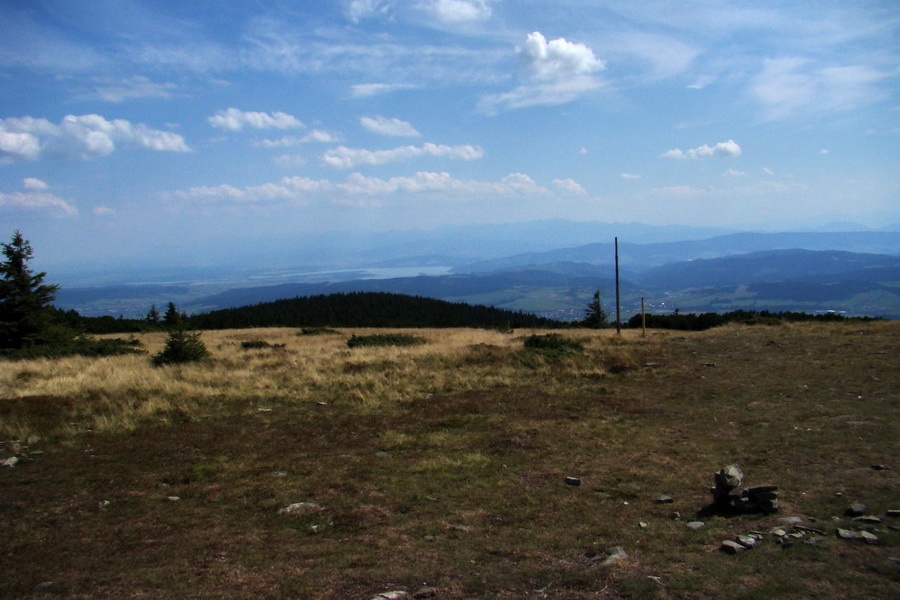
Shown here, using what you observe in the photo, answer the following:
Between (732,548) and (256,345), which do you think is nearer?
(732,548)

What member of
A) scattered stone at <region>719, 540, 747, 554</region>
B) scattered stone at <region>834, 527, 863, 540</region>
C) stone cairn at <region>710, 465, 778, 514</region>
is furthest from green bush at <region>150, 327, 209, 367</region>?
scattered stone at <region>834, 527, 863, 540</region>

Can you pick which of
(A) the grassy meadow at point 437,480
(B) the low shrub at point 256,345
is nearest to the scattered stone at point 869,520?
(A) the grassy meadow at point 437,480

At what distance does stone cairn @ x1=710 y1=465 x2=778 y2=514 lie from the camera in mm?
5719

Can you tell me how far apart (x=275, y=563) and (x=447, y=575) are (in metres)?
1.69

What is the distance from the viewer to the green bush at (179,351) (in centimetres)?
1703

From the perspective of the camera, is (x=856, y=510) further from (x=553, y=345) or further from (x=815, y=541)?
(x=553, y=345)

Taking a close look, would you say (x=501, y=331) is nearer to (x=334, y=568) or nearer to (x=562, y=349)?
(x=562, y=349)

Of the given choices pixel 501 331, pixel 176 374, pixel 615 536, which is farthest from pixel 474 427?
pixel 501 331

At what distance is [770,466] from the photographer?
740 centimetres

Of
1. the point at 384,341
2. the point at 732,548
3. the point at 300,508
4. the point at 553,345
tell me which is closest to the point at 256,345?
the point at 384,341

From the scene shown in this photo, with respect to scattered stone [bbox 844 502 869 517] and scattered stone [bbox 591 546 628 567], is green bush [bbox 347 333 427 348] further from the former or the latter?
scattered stone [bbox 844 502 869 517]

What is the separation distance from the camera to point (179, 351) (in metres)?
17.2

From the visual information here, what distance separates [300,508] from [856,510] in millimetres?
6411

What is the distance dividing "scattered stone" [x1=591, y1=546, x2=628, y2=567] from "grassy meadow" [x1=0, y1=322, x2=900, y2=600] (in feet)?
0.21
